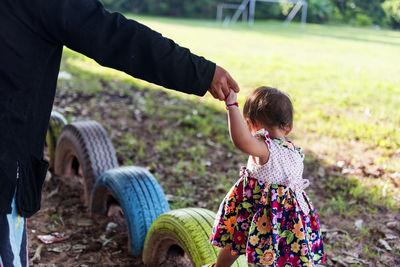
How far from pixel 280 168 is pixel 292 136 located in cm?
353

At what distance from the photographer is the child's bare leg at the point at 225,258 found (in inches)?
93.9

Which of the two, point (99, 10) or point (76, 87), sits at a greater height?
point (99, 10)

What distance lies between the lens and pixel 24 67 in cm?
172

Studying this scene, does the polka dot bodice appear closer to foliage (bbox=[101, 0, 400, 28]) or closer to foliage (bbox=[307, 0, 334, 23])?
foliage (bbox=[101, 0, 400, 28])

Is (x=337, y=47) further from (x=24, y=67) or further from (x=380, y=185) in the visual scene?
(x=24, y=67)

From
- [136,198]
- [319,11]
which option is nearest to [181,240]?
[136,198]

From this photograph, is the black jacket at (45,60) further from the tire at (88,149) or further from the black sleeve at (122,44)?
the tire at (88,149)

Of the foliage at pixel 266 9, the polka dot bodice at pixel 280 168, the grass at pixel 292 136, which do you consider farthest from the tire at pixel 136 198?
the foliage at pixel 266 9

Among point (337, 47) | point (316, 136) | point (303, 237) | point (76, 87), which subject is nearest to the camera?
point (303, 237)

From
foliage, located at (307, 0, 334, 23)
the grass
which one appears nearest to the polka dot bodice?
the grass

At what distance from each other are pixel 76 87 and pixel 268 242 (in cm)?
583

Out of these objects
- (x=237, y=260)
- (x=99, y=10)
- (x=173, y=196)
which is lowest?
(x=173, y=196)

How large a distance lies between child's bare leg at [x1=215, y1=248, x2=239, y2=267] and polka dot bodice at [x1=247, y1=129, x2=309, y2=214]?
43 cm

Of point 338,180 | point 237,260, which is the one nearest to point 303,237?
point 237,260
